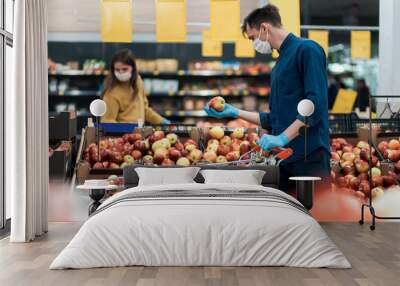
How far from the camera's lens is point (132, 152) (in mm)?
7137

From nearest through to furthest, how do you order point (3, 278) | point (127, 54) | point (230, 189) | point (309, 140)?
1. point (3, 278)
2. point (230, 189)
3. point (309, 140)
4. point (127, 54)

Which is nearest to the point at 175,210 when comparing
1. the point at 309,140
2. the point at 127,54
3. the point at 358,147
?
the point at 309,140

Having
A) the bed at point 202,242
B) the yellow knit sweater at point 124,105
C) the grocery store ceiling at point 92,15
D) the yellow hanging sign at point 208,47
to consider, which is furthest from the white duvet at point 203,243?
the grocery store ceiling at point 92,15

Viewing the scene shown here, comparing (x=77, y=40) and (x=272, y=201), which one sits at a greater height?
(x=77, y=40)

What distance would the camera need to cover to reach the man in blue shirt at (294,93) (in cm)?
675

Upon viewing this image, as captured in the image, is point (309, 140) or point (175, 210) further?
point (309, 140)

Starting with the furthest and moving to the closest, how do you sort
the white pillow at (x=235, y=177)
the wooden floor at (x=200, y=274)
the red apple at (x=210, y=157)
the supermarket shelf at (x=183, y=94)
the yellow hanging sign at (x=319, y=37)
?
the supermarket shelf at (x=183, y=94), the yellow hanging sign at (x=319, y=37), the red apple at (x=210, y=157), the white pillow at (x=235, y=177), the wooden floor at (x=200, y=274)

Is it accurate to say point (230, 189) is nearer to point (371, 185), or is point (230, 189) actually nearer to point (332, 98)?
point (371, 185)

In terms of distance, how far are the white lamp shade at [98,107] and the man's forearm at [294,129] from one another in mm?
1943

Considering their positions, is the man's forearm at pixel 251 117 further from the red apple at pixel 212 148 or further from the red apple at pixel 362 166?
the red apple at pixel 362 166

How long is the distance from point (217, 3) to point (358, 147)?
212cm

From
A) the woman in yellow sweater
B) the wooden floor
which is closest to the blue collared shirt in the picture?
the wooden floor

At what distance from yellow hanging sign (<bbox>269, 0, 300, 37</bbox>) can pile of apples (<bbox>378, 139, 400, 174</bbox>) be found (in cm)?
153

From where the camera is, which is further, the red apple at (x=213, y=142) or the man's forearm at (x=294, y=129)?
the red apple at (x=213, y=142)
